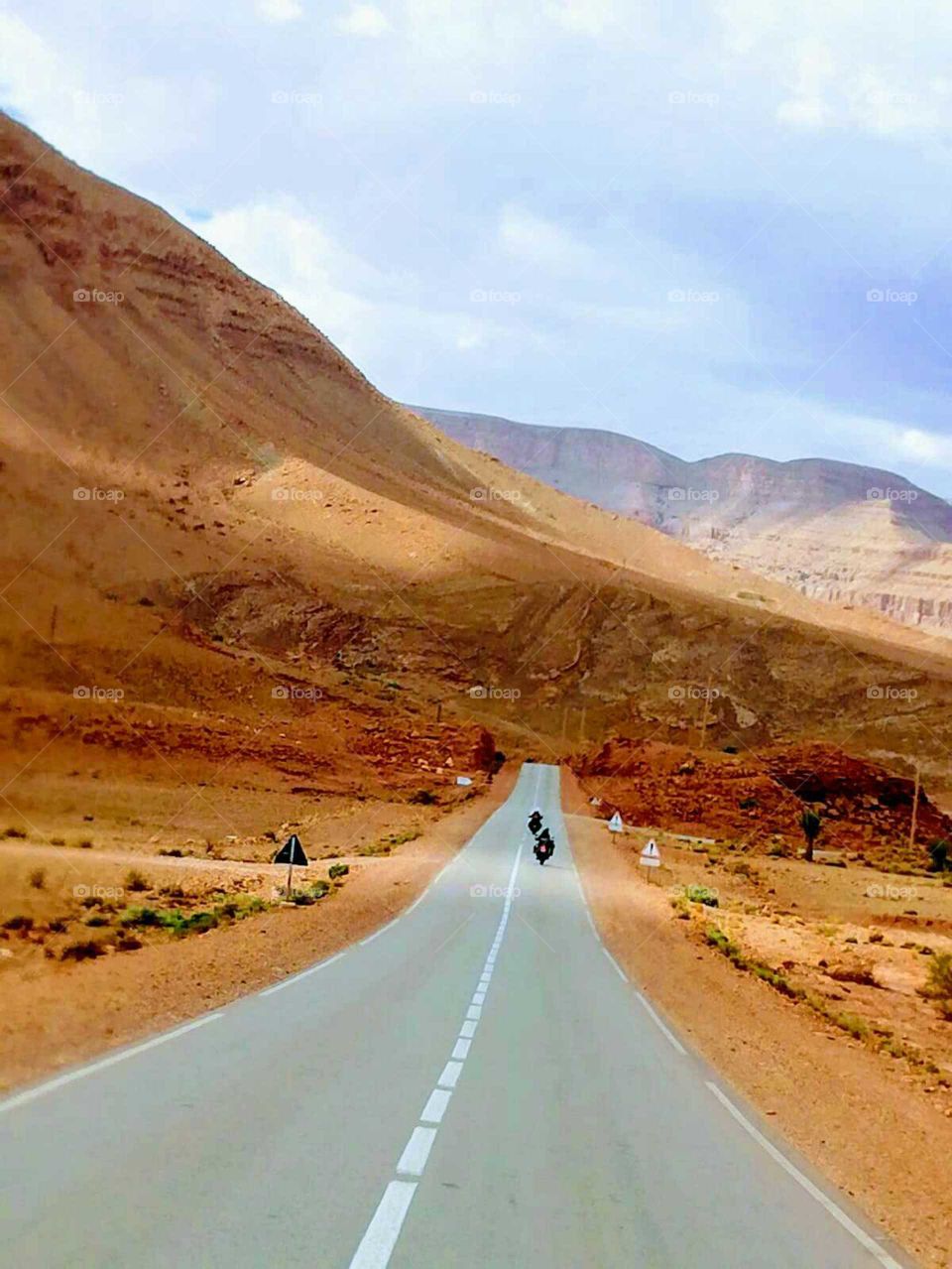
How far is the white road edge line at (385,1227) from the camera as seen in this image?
4926mm

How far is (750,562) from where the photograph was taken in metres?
199

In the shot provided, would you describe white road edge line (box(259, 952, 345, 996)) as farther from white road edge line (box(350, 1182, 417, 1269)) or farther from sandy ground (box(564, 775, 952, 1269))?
white road edge line (box(350, 1182, 417, 1269))

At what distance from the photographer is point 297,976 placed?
13.8m

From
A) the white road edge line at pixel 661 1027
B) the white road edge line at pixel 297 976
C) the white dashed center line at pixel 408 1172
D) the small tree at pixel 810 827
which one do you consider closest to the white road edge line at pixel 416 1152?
the white dashed center line at pixel 408 1172

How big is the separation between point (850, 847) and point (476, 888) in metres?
31.4

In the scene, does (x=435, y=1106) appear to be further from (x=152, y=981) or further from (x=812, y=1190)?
(x=152, y=981)

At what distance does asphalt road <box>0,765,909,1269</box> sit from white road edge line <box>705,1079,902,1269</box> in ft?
0.09

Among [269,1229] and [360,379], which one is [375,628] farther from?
[269,1229]

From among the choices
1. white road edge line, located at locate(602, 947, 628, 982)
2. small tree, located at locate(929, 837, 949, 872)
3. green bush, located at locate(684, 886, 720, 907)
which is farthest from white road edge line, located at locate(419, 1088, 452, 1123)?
small tree, located at locate(929, 837, 949, 872)

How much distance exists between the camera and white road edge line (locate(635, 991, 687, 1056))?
11.7m

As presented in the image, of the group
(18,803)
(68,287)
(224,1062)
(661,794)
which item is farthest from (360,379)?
(224,1062)

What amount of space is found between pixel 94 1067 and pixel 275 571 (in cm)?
8026

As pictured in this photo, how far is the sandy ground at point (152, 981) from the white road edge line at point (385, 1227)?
299 cm

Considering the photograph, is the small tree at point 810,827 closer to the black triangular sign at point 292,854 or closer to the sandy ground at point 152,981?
the sandy ground at point 152,981
